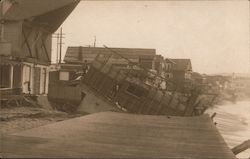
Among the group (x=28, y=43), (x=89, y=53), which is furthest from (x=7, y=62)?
(x=89, y=53)

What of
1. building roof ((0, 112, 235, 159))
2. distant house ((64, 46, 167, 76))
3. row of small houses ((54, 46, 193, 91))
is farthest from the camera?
distant house ((64, 46, 167, 76))

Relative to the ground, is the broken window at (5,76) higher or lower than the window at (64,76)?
higher

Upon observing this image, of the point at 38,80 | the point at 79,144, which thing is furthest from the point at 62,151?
the point at 38,80

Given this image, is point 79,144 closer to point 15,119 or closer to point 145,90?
point 15,119

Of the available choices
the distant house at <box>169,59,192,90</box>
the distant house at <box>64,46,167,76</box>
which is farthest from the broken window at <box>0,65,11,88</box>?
the distant house at <box>169,59,192,90</box>

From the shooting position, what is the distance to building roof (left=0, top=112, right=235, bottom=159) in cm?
552

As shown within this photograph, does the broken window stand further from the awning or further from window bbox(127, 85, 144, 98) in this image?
window bbox(127, 85, 144, 98)

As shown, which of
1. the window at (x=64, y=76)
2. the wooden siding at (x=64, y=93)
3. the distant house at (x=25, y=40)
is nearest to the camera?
the wooden siding at (x=64, y=93)

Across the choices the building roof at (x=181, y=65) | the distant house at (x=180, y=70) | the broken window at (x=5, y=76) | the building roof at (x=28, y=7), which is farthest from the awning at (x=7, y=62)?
the building roof at (x=181, y=65)

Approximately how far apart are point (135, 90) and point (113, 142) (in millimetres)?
16492

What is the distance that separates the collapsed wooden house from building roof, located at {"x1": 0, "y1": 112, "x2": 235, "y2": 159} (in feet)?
42.8

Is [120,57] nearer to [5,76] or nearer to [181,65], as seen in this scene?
[181,65]

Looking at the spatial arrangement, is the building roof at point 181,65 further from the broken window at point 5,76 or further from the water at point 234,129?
the broken window at point 5,76

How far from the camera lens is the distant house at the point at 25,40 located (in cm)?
2636
